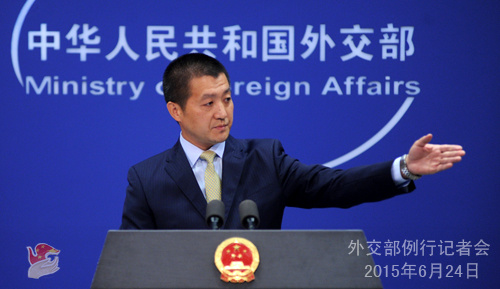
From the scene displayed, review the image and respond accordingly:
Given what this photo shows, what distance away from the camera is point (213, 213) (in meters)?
1.59

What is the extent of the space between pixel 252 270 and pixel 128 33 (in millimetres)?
1937

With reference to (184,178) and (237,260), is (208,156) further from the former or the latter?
(237,260)

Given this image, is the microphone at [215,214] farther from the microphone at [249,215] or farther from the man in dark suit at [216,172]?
the man in dark suit at [216,172]

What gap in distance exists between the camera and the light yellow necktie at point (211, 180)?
2.17 metres

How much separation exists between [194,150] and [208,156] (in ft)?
0.18

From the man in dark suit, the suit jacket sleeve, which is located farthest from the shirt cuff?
the man in dark suit

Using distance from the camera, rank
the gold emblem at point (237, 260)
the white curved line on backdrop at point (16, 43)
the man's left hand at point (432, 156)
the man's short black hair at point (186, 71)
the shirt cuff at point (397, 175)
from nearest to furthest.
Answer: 1. the gold emblem at point (237, 260)
2. the man's left hand at point (432, 156)
3. the shirt cuff at point (397, 175)
4. the man's short black hair at point (186, 71)
5. the white curved line on backdrop at point (16, 43)

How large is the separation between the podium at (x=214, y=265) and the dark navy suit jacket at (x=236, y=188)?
524 millimetres

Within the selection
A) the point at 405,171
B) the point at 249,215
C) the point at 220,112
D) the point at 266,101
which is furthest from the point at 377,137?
the point at 249,215

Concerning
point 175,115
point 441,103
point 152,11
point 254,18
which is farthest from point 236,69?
point 441,103

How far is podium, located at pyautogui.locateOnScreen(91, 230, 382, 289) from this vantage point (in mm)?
1462

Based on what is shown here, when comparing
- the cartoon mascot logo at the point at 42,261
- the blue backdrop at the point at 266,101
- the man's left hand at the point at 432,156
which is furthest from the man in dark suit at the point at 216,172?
the cartoon mascot logo at the point at 42,261

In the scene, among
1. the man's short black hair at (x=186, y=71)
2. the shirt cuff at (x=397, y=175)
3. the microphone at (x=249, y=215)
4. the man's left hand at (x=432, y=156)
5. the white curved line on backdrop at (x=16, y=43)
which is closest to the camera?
the microphone at (x=249, y=215)

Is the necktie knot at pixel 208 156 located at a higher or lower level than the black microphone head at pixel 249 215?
higher
